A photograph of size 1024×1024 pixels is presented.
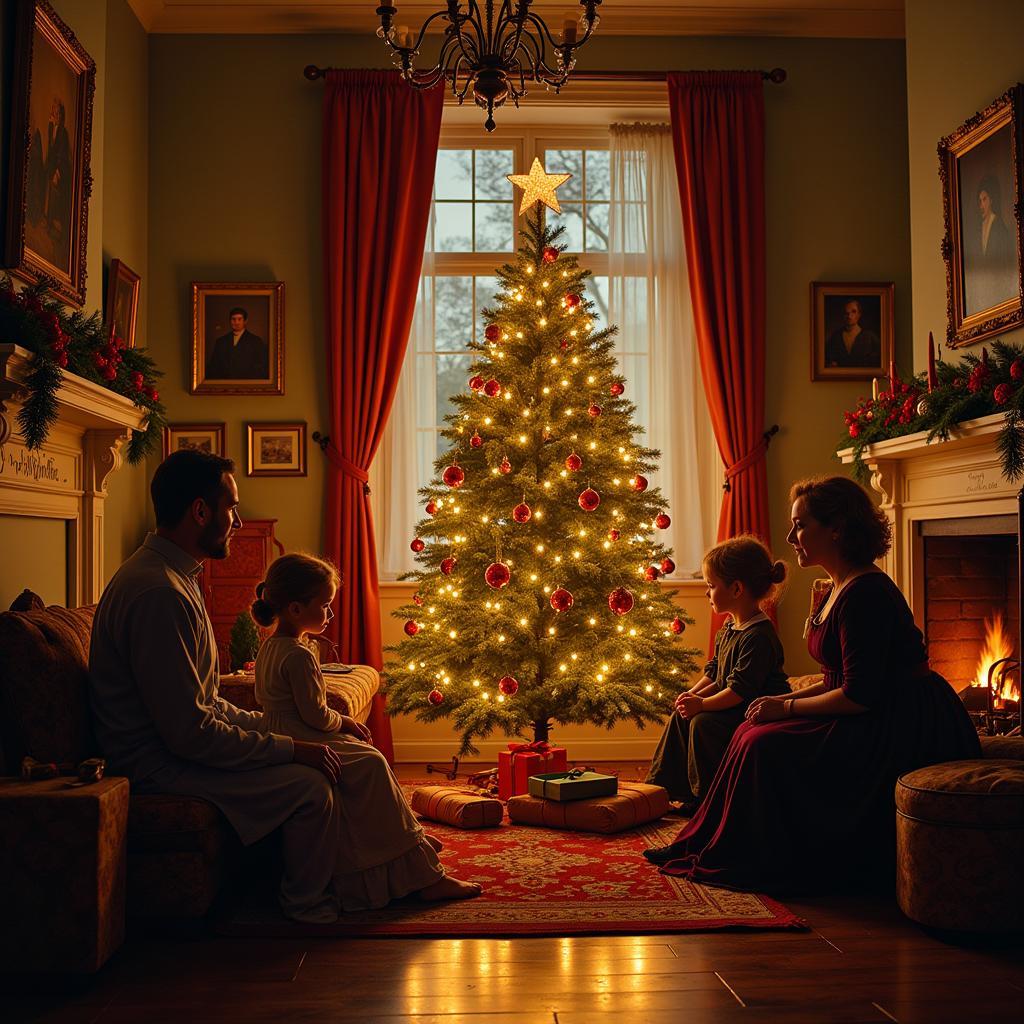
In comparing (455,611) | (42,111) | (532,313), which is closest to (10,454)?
(42,111)

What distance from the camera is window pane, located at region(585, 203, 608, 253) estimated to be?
6801 millimetres

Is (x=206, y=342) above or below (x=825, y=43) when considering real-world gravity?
below

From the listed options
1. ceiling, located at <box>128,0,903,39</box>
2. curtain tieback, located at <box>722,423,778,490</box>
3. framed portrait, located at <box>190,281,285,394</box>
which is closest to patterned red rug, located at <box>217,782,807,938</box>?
curtain tieback, located at <box>722,423,778,490</box>

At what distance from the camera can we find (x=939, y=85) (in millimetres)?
5113

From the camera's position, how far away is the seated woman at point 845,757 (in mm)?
3322

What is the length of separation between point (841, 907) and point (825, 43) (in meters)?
5.33

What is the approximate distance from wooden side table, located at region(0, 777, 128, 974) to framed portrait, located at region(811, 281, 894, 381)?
5148mm

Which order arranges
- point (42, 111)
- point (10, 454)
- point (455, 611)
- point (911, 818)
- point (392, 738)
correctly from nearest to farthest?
point (911, 818)
point (10, 454)
point (42, 111)
point (455, 611)
point (392, 738)

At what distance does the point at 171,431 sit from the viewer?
20.8 feet

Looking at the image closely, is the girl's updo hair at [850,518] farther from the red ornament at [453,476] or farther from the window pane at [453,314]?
the window pane at [453,314]

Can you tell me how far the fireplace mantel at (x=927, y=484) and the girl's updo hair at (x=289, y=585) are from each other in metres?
2.54

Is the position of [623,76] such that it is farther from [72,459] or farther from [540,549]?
[72,459]

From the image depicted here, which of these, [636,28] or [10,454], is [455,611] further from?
[636,28]

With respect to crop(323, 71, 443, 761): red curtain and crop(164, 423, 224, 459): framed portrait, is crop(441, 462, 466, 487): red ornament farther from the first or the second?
crop(164, 423, 224, 459): framed portrait
